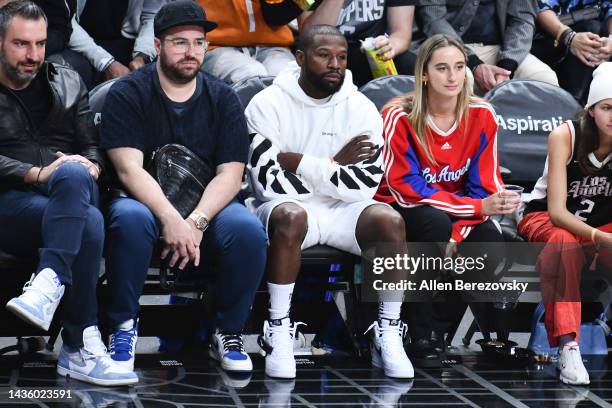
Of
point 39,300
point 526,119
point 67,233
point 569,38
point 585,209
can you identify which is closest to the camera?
point 39,300

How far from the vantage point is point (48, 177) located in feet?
15.9

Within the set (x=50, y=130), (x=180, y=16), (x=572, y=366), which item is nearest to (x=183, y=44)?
(x=180, y=16)

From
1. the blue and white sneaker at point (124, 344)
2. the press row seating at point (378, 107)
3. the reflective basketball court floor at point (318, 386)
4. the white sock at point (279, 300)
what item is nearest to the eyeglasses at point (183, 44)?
the press row seating at point (378, 107)

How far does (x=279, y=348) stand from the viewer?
16.7 ft

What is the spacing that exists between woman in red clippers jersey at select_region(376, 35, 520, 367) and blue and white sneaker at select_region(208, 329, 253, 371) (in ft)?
2.66

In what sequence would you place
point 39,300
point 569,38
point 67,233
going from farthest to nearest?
point 569,38
point 67,233
point 39,300

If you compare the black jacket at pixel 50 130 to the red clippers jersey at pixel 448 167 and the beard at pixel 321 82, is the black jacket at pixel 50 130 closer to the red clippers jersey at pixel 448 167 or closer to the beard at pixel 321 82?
the beard at pixel 321 82

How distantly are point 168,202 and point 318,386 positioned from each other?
39.1 inches

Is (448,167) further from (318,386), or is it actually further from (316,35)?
(318,386)

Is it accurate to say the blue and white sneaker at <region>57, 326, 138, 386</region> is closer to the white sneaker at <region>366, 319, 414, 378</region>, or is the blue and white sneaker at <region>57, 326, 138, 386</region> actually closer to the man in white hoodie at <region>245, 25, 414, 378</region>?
the man in white hoodie at <region>245, 25, 414, 378</region>

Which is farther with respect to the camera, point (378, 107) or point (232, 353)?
point (378, 107)

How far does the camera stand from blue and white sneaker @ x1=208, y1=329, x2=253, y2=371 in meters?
5.11

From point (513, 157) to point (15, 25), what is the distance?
2.62 m

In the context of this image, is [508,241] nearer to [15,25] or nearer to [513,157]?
[513,157]
